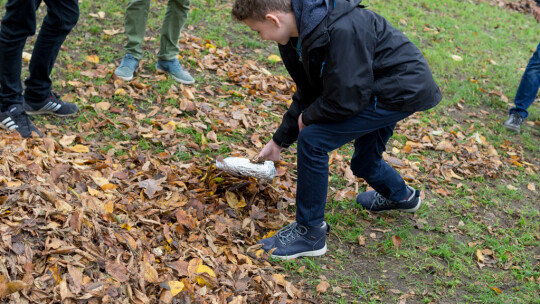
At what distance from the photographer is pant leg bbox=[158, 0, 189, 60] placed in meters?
5.16

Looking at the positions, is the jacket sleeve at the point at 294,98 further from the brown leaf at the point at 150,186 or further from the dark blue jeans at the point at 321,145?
the brown leaf at the point at 150,186

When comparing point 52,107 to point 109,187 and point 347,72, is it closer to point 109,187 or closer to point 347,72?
point 109,187

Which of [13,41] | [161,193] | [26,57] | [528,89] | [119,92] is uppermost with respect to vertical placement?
[528,89]

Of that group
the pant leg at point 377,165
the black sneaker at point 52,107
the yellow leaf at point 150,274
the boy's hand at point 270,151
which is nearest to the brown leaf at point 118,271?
the yellow leaf at point 150,274

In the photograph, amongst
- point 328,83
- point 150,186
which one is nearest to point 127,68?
point 150,186

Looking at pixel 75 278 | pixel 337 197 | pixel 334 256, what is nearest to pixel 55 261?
pixel 75 278

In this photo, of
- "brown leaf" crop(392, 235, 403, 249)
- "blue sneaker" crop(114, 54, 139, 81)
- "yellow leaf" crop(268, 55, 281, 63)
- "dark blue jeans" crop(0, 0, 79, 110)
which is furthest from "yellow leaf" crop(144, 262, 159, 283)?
"yellow leaf" crop(268, 55, 281, 63)

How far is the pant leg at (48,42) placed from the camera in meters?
3.87

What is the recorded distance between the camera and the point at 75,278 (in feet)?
7.72

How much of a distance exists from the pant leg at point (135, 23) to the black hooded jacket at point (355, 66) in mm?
2678

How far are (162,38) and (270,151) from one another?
251 cm

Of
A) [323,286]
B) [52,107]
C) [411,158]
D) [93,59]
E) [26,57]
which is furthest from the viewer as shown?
[93,59]

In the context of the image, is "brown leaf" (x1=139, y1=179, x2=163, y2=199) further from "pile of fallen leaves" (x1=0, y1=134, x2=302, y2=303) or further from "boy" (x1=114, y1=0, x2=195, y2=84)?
"boy" (x1=114, y1=0, x2=195, y2=84)

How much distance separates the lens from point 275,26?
2639 mm
